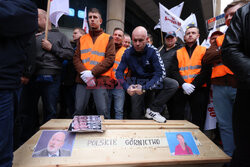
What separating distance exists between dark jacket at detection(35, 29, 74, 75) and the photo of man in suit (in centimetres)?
104

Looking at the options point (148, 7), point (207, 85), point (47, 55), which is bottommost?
point (207, 85)

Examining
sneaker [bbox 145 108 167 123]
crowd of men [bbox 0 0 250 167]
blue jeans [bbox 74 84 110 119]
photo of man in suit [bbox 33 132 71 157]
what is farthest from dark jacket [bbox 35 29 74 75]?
sneaker [bbox 145 108 167 123]

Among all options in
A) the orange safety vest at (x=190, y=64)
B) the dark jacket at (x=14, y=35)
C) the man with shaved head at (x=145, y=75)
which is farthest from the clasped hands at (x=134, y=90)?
the dark jacket at (x=14, y=35)

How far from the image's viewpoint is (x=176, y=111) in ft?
8.20

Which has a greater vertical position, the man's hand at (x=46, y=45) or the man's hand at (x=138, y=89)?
the man's hand at (x=46, y=45)

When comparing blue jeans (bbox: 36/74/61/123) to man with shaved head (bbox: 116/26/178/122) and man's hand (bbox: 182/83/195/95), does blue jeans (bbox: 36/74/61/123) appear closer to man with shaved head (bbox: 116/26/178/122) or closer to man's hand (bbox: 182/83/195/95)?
man with shaved head (bbox: 116/26/178/122)

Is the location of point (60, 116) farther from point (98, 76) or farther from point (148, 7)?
point (148, 7)

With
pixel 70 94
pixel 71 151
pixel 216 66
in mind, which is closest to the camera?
pixel 71 151

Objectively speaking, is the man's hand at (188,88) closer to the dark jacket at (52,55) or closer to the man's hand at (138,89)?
the man's hand at (138,89)

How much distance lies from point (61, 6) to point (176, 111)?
268 centimetres

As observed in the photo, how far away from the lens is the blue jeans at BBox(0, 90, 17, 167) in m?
0.95

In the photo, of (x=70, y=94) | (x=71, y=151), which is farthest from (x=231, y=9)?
(x=70, y=94)

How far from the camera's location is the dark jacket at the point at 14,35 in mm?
861

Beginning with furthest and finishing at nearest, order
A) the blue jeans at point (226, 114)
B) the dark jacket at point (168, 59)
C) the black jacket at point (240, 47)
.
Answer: the dark jacket at point (168, 59) < the blue jeans at point (226, 114) < the black jacket at point (240, 47)
